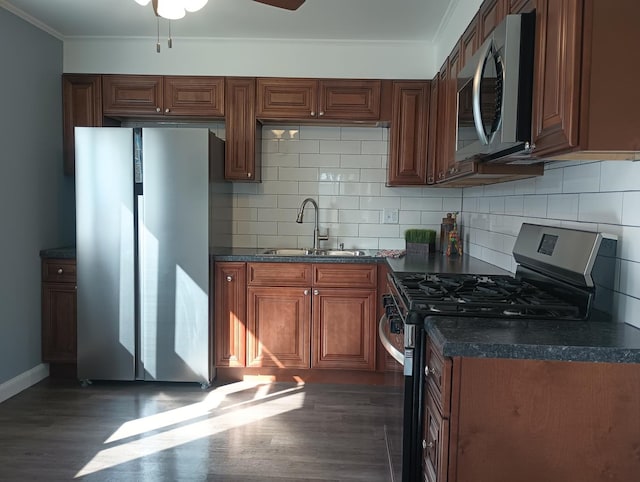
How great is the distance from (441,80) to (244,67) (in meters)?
1.42

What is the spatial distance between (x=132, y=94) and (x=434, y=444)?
322cm

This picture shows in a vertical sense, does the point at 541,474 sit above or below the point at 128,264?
below

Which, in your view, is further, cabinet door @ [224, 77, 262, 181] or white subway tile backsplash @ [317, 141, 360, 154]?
white subway tile backsplash @ [317, 141, 360, 154]

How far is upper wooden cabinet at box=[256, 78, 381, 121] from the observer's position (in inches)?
143

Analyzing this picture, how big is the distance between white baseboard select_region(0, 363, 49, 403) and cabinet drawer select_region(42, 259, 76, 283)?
613mm

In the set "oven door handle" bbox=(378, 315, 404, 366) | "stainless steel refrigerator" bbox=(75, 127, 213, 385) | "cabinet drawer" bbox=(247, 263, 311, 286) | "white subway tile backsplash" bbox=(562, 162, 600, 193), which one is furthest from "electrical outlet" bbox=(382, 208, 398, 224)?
"white subway tile backsplash" bbox=(562, 162, 600, 193)

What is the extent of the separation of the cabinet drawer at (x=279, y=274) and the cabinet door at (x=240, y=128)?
0.69m

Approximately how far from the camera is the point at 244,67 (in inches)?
145

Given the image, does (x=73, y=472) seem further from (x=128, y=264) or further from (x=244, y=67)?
(x=244, y=67)

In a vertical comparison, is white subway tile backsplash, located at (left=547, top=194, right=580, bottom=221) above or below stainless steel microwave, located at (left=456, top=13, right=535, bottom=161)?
below

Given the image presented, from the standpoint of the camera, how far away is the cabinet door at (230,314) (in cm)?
347

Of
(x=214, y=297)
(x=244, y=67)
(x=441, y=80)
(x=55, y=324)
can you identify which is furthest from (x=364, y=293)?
(x=55, y=324)

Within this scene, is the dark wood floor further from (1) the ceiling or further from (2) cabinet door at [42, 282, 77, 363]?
(1) the ceiling

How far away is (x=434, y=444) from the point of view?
1481 mm
